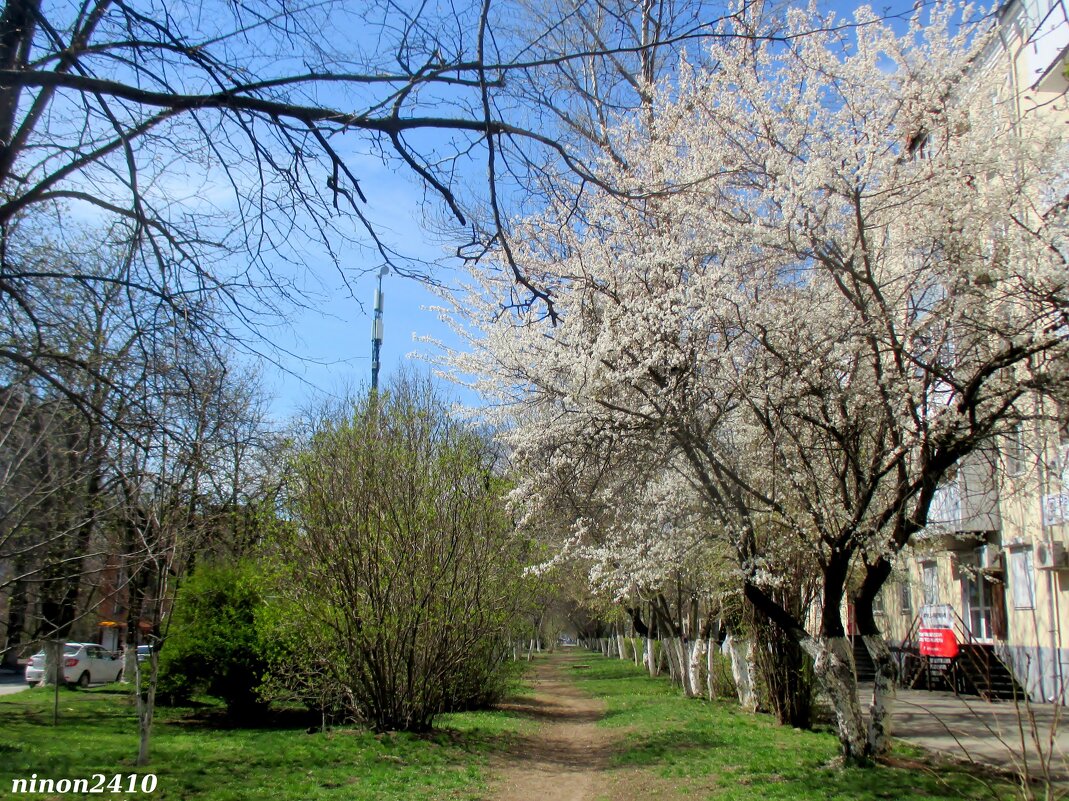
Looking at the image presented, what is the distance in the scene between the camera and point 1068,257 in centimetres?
852

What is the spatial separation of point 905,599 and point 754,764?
16.3 metres

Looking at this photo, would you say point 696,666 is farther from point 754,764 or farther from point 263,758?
point 263,758

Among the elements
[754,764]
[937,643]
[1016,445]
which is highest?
[1016,445]

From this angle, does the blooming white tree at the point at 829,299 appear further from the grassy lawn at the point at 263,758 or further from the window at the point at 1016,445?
the grassy lawn at the point at 263,758

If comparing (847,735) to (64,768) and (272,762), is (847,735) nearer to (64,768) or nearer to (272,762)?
(272,762)

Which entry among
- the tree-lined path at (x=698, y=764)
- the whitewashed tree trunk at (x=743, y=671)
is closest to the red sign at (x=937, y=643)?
the whitewashed tree trunk at (x=743, y=671)

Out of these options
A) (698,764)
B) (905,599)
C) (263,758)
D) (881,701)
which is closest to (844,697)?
(881,701)

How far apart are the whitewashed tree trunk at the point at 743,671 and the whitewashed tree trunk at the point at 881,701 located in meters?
6.39

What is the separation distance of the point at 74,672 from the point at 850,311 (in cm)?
2503

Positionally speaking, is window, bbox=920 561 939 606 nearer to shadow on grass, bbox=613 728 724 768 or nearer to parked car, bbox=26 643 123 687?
shadow on grass, bbox=613 728 724 768

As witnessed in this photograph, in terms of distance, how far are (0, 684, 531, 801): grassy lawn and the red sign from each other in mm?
9413

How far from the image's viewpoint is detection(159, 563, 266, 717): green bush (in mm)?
16938

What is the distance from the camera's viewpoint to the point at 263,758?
457 inches

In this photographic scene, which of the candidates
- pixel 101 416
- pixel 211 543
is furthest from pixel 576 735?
pixel 101 416
